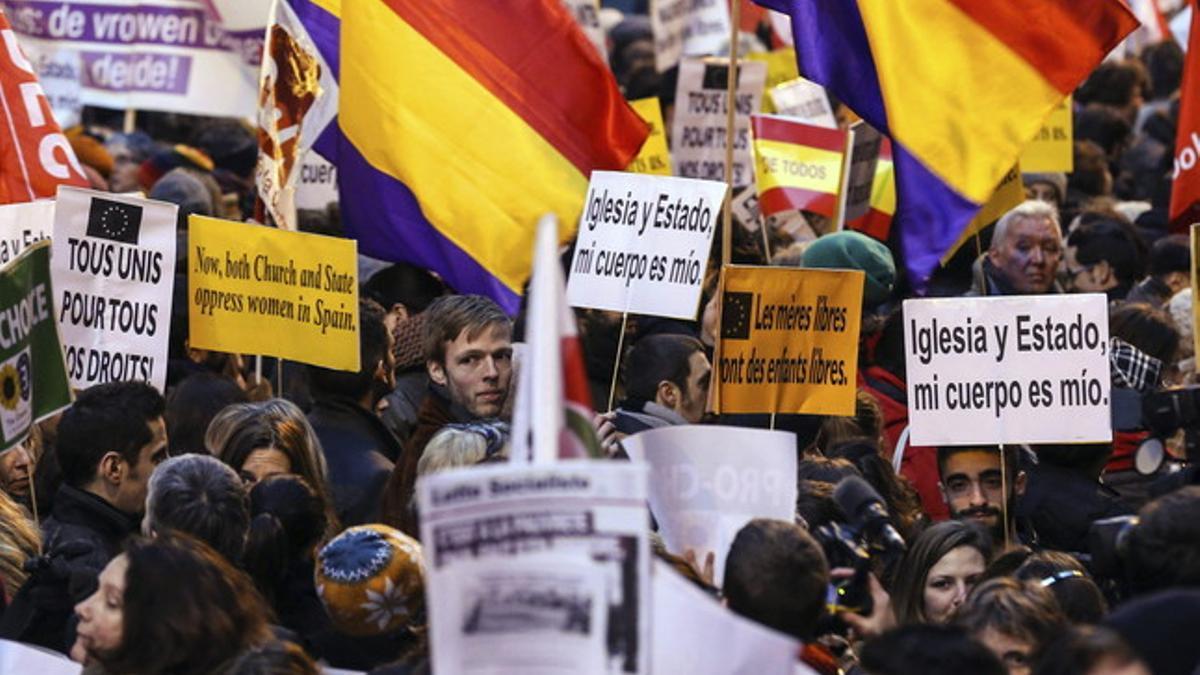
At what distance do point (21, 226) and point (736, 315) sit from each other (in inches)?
94.7

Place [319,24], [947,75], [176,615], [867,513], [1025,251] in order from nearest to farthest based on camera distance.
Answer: [176,615] → [867,513] → [947,75] → [319,24] → [1025,251]

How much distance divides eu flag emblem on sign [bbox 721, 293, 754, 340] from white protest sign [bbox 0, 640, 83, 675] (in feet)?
9.95

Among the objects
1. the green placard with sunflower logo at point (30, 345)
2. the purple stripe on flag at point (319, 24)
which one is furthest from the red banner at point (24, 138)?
the green placard with sunflower logo at point (30, 345)

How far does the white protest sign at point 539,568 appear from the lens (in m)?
4.17

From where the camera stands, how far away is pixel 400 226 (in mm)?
9391

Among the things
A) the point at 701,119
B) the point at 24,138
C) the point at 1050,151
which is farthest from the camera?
the point at 701,119

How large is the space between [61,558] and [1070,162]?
8018mm

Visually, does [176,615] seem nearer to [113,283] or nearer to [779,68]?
[113,283]

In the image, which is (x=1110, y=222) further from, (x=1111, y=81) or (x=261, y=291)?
(x=1111, y=81)

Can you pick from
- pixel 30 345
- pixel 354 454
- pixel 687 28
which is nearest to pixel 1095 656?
pixel 30 345

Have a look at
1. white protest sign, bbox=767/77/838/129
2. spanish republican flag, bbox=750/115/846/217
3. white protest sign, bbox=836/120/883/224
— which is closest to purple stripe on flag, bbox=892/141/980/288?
white protest sign, bbox=836/120/883/224

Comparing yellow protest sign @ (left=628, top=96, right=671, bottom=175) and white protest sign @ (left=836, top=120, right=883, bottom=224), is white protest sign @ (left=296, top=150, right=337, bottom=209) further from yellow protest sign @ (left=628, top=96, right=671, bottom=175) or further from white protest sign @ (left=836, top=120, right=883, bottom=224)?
white protest sign @ (left=836, top=120, right=883, bottom=224)

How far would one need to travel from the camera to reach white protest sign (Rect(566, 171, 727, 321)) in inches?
356

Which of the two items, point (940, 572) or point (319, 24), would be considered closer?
point (940, 572)
